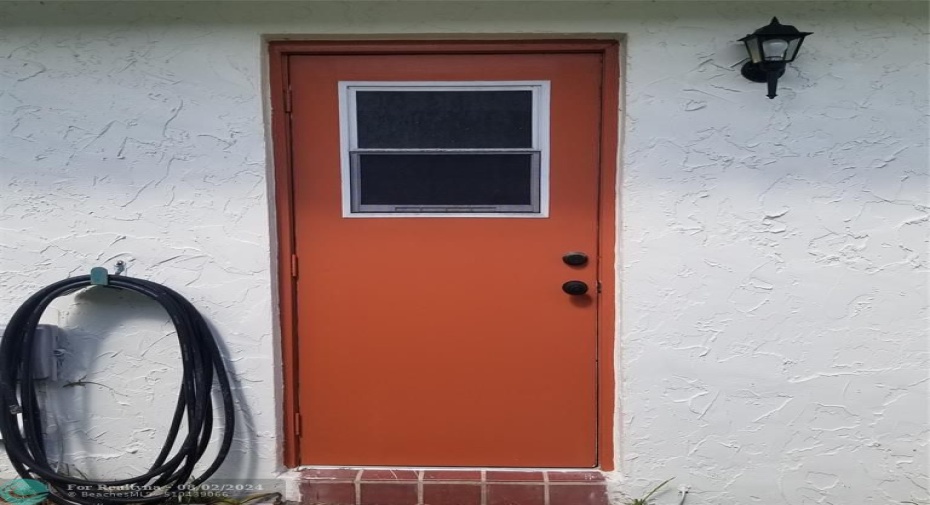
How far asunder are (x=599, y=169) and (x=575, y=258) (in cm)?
37

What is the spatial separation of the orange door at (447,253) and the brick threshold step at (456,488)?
0.07 meters

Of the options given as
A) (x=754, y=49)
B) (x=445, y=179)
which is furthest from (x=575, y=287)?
(x=754, y=49)

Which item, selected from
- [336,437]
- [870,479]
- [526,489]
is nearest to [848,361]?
[870,479]

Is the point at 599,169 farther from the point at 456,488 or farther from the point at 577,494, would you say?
the point at 456,488

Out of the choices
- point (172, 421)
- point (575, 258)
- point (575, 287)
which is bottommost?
point (172, 421)

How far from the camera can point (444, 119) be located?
2270 mm

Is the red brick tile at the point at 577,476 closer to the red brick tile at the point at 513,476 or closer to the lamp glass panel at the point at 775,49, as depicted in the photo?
the red brick tile at the point at 513,476

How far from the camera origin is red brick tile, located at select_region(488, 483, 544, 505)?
7.47 feet

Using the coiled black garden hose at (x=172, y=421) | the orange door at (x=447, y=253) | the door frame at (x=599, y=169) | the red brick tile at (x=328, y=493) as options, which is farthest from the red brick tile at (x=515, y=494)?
the coiled black garden hose at (x=172, y=421)

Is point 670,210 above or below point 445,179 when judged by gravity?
below

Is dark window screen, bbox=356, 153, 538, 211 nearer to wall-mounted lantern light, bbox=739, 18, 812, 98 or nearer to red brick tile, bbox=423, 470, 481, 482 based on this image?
wall-mounted lantern light, bbox=739, 18, 812, 98

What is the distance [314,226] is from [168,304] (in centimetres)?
61

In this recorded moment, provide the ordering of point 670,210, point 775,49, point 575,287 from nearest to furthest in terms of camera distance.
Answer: point 775,49 < point 670,210 < point 575,287

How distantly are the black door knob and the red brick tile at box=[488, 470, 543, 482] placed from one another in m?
0.78
